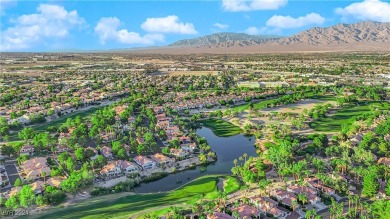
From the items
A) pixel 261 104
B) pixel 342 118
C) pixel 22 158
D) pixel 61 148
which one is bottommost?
pixel 61 148

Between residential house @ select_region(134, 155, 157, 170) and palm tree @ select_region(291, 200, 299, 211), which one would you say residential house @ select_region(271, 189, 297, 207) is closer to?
palm tree @ select_region(291, 200, 299, 211)

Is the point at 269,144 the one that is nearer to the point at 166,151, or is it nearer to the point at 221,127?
the point at 221,127

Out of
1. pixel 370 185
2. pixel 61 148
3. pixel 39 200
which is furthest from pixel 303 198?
pixel 61 148

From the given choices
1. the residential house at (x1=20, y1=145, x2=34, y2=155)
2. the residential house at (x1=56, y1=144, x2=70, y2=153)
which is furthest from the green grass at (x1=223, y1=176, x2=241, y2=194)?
the residential house at (x1=20, y1=145, x2=34, y2=155)

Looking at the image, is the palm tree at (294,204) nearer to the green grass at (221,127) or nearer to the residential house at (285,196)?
the residential house at (285,196)

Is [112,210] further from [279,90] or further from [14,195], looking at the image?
[279,90]

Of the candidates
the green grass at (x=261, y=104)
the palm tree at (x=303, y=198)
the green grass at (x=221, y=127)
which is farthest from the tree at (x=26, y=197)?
the green grass at (x=261, y=104)
